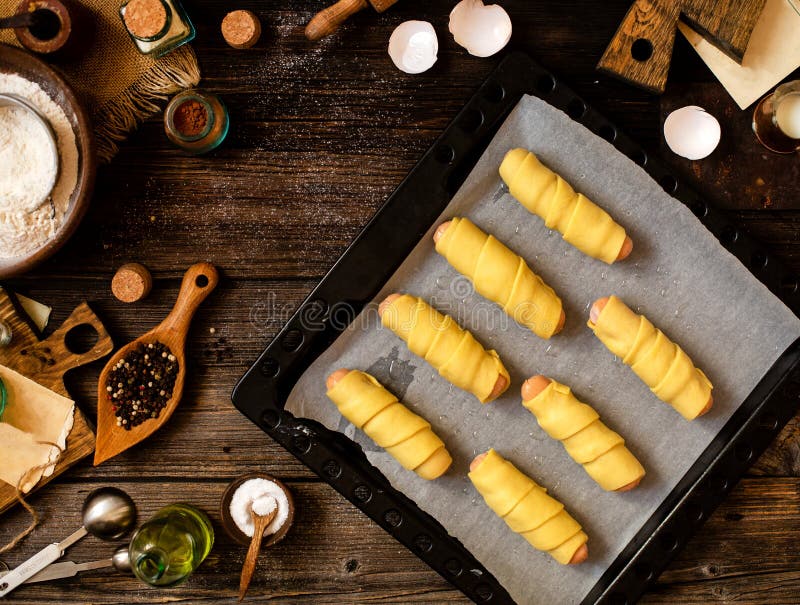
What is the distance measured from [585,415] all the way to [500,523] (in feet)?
1.29

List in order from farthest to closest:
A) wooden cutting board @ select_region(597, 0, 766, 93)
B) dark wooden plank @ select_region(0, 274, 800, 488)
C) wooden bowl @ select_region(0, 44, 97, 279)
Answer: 1. dark wooden plank @ select_region(0, 274, 800, 488)
2. wooden cutting board @ select_region(597, 0, 766, 93)
3. wooden bowl @ select_region(0, 44, 97, 279)

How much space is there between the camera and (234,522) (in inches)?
69.4

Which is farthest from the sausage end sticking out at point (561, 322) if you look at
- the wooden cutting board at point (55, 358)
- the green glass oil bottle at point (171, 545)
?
the wooden cutting board at point (55, 358)

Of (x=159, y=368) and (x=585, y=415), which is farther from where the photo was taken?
(x=159, y=368)

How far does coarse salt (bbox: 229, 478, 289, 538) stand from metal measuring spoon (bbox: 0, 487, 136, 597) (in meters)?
0.32

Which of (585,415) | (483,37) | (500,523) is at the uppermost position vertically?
(483,37)

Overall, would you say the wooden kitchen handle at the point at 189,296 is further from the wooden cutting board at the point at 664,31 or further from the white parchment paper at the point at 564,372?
the wooden cutting board at the point at 664,31

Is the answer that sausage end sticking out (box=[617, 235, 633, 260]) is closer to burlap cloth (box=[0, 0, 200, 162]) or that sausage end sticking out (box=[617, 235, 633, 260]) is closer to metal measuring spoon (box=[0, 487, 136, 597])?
burlap cloth (box=[0, 0, 200, 162])

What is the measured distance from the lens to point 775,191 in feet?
5.77

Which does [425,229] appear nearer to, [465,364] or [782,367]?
[465,364]

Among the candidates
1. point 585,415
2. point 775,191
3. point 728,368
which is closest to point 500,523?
point 585,415

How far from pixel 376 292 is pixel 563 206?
1.78 feet

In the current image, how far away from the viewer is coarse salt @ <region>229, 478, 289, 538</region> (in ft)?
5.75

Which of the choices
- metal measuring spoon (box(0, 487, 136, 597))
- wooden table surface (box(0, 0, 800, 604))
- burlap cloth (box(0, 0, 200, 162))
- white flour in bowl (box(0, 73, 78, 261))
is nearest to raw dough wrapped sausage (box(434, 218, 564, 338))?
wooden table surface (box(0, 0, 800, 604))
